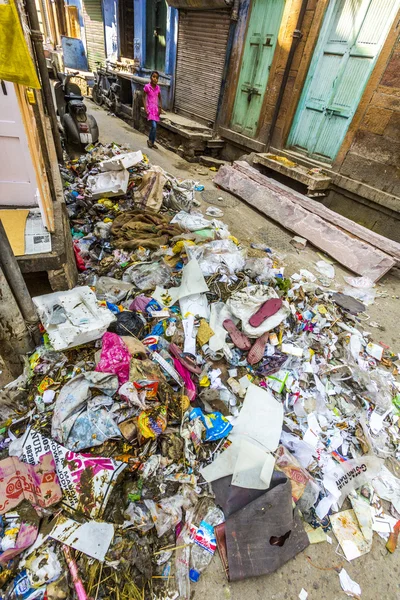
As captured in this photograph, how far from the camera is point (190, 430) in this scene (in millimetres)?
2117

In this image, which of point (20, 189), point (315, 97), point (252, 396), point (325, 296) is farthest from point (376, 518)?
point (315, 97)

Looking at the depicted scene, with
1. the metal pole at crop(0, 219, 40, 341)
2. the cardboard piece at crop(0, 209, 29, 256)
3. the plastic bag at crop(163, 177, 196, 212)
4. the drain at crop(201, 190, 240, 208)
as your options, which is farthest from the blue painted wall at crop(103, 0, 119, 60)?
the metal pole at crop(0, 219, 40, 341)

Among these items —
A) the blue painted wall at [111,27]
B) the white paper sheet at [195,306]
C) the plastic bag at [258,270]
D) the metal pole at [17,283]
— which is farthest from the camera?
the blue painted wall at [111,27]

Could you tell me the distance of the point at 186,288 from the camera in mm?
3086

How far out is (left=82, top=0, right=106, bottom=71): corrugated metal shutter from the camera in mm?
13198

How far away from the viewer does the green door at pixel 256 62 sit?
6.11 m

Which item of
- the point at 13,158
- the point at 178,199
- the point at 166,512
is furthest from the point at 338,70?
the point at 166,512

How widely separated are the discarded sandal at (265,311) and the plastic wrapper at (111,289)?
1348 mm

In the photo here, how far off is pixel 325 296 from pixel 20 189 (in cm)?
358

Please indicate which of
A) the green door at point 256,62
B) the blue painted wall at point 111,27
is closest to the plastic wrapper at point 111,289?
the green door at point 256,62

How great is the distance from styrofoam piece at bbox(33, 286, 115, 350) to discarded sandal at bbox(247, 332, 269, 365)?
50.0 inches

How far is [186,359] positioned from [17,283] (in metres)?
1.39

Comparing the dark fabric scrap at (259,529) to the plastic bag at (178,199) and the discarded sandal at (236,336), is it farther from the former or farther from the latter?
the plastic bag at (178,199)

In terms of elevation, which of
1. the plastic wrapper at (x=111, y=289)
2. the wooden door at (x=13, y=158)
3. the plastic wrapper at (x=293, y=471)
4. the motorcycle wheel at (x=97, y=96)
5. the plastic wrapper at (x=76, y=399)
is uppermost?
the wooden door at (x=13, y=158)
